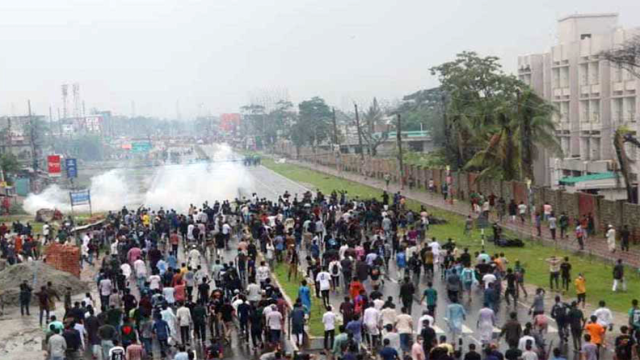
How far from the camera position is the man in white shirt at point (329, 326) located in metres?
18.1

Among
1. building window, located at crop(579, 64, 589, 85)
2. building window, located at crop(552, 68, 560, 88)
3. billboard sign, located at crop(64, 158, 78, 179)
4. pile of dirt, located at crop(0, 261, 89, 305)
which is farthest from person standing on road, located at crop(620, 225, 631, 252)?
billboard sign, located at crop(64, 158, 78, 179)

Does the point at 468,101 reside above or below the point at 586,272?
above

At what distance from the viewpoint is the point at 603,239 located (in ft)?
108

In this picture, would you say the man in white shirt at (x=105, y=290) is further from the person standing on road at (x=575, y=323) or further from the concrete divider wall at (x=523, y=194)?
the concrete divider wall at (x=523, y=194)

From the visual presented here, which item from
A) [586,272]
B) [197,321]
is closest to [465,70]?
[586,272]

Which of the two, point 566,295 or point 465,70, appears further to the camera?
point 465,70

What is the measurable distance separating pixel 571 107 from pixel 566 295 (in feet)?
118

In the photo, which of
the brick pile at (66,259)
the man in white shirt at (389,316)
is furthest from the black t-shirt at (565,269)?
the brick pile at (66,259)

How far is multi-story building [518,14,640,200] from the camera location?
168 feet

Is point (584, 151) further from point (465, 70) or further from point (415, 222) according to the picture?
point (415, 222)

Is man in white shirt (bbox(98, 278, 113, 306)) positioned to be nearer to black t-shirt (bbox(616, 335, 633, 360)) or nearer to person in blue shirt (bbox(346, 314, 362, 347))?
person in blue shirt (bbox(346, 314, 362, 347))

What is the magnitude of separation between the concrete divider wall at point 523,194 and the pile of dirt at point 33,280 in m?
18.7

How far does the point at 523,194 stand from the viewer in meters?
41.5

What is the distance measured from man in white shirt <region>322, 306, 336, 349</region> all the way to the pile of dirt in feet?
37.3
